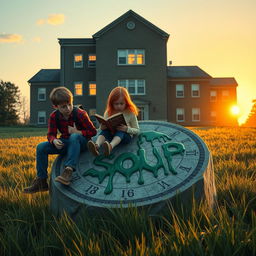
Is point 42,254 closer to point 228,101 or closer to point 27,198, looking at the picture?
point 27,198

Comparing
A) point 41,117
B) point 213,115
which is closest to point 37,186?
point 41,117

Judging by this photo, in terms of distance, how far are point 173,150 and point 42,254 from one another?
187 centimetres

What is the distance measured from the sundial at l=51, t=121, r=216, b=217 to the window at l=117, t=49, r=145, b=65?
23.8 m

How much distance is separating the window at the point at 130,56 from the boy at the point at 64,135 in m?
24.0

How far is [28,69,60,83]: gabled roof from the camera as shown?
106 ft

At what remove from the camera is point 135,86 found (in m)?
26.9

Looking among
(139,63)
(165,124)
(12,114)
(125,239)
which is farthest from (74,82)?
(125,239)

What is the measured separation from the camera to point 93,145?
3070 mm

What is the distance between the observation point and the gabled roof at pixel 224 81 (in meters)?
36.7

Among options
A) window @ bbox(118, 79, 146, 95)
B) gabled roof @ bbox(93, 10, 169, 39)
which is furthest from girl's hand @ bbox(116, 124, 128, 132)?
gabled roof @ bbox(93, 10, 169, 39)

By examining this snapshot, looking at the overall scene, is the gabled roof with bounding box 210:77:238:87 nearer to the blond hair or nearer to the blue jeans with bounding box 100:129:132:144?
the blue jeans with bounding box 100:129:132:144

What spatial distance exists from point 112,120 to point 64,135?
0.63 metres

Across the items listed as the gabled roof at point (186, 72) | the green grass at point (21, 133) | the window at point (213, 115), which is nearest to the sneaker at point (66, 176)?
the green grass at point (21, 133)

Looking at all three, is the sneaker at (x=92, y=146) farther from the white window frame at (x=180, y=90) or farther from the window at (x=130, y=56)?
the white window frame at (x=180, y=90)
